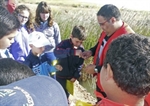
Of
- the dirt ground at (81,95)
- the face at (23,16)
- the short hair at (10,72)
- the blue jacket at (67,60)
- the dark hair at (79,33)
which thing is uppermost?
the short hair at (10,72)

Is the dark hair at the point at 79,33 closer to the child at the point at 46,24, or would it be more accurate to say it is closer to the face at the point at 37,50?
the face at the point at 37,50

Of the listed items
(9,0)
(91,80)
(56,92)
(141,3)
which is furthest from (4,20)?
(141,3)

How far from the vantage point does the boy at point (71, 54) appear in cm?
387

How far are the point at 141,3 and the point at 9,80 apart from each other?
14.8 m

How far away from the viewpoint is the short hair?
1.55 m

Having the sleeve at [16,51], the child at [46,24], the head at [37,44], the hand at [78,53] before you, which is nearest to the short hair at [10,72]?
the head at [37,44]

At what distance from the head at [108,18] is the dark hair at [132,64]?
1758 mm

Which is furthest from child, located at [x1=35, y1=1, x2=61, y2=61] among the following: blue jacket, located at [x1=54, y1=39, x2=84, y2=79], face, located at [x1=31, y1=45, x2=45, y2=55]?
face, located at [x1=31, y1=45, x2=45, y2=55]

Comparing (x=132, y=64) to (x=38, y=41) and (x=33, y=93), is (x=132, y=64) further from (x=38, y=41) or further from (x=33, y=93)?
(x=38, y=41)

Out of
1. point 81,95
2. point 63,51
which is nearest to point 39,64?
point 63,51

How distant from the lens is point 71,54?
3.86m

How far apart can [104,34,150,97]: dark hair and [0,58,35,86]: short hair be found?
0.44 meters

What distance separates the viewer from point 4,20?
2.83m

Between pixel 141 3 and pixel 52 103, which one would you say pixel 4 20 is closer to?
pixel 52 103
